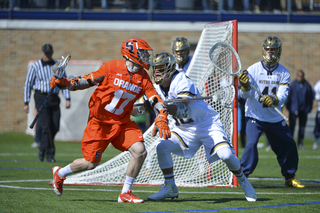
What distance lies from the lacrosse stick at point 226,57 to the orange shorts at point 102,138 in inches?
53.6

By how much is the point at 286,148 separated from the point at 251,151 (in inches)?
19.1

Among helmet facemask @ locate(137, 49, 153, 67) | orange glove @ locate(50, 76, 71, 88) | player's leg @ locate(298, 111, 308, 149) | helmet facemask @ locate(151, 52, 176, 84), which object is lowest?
player's leg @ locate(298, 111, 308, 149)

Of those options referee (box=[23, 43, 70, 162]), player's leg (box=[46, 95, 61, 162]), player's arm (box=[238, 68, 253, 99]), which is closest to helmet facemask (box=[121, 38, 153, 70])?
player's arm (box=[238, 68, 253, 99])

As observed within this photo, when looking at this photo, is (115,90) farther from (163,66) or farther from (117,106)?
(163,66)

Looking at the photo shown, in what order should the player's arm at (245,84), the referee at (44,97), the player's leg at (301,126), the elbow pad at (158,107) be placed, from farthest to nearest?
the player's leg at (301,126) < the referee at (44,97) < the player's arm at (245,84) < the elbow pad at (158,107)

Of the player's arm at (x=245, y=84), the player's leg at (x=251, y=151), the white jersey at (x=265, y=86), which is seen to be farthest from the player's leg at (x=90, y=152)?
the white jersey at (x=265, y=86)

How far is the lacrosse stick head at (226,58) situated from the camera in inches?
199

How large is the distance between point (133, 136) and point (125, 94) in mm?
435

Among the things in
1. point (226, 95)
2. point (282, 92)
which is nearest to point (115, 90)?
point (226, 95)

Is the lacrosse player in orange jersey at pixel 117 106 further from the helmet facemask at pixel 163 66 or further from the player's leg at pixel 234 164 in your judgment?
the player's leg at pixel 234 164

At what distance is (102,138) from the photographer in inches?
171

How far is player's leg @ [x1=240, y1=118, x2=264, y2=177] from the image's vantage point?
5.34 m

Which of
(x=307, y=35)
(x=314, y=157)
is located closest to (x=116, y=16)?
(x=307, y=35)

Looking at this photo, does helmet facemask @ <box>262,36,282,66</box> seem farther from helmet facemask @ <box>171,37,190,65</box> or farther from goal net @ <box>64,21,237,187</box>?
helmet facemask @ <box>171,37,190,65</box>
